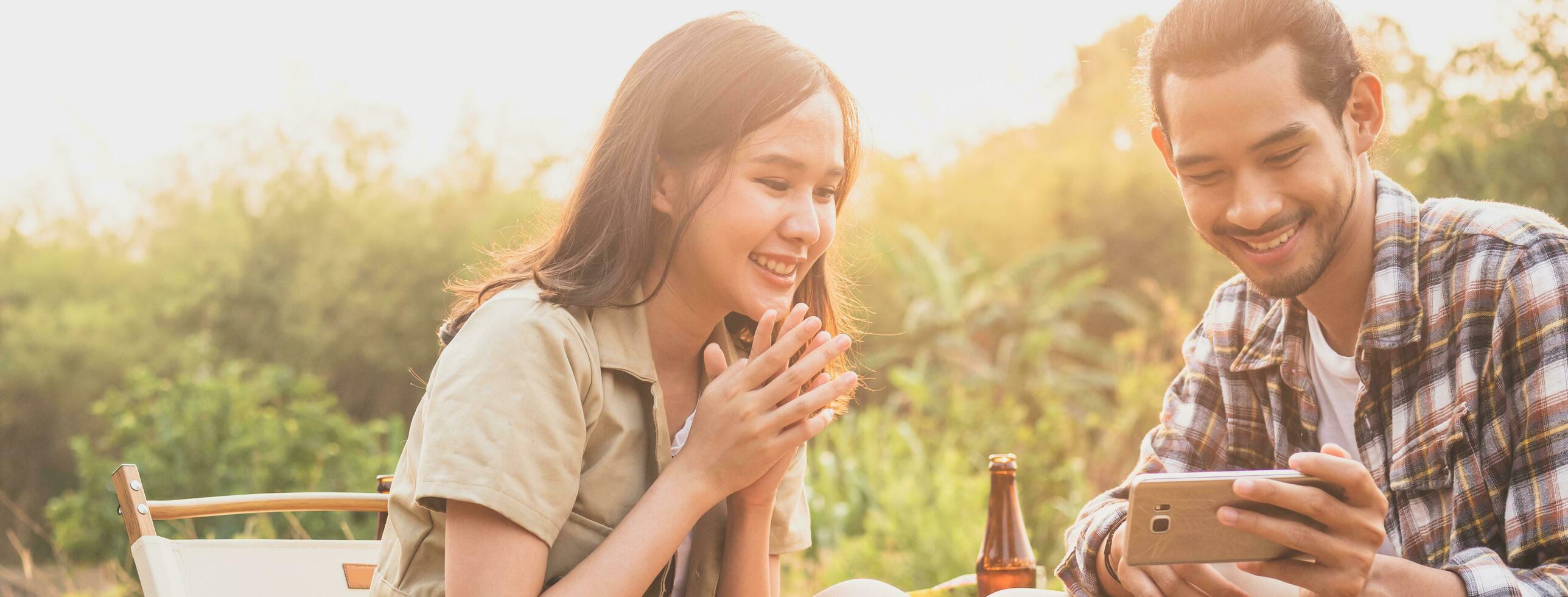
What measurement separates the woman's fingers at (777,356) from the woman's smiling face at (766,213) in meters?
0.17

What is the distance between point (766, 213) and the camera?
83.5 inches

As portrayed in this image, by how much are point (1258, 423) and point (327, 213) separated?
618 centimetres

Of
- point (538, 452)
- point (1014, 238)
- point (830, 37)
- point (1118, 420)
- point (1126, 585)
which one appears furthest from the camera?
point (1014, 238)

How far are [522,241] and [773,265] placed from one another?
7.49ft

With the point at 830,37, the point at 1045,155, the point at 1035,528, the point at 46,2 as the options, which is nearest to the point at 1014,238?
the point at 1045,155

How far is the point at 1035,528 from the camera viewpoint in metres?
5.35

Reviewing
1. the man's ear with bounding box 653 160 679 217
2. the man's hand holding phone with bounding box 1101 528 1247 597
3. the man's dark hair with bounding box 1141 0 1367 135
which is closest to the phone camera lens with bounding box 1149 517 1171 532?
the man's hand holding phone with bounding box 1101 528 1247 597

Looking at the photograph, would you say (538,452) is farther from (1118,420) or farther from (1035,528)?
(1118,420)

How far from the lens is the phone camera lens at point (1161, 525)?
178 cm

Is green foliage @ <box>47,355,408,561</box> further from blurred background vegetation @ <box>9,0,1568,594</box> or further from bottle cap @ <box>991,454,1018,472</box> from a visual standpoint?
bottle cap @ <box>991,454,1018,472</box>

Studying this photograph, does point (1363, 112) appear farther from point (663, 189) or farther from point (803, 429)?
point (663, 189)

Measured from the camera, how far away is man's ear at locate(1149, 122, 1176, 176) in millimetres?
2420

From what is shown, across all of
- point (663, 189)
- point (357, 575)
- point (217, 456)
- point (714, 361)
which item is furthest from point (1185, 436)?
point (217, 456)

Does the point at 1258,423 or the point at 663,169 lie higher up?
the point at 663,169
